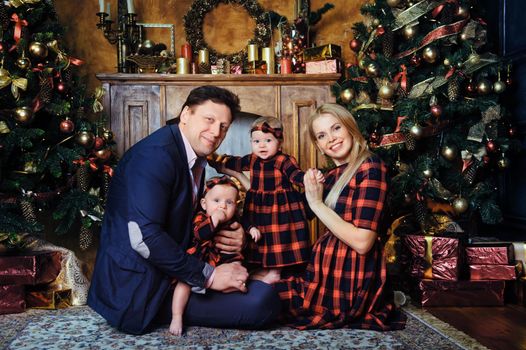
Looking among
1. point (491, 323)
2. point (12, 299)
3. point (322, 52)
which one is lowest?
point (491, 323)

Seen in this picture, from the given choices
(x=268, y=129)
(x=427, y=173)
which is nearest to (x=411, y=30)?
(x=427, y=173)

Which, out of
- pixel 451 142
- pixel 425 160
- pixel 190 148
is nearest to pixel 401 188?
pixel 425 160

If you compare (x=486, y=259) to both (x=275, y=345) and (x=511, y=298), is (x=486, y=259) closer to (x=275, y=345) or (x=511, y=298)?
(x=511, y=298)

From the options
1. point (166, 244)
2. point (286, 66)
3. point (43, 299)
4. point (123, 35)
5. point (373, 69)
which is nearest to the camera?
point (166, 244)

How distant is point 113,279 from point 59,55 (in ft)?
5.61

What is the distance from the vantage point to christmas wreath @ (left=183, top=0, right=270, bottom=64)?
4535 millimetres

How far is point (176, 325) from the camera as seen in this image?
2.38 m

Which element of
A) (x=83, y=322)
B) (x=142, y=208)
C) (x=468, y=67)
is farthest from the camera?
(x=468, y=67)

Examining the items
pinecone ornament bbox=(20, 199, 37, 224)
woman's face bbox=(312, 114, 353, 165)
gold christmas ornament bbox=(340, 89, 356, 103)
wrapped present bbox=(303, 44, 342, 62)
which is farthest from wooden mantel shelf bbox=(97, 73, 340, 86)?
woman's face bbox=(312, 114, 353, 165)

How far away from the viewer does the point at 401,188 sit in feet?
11.3

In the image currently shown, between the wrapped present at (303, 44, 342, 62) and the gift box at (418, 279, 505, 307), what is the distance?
2.02m

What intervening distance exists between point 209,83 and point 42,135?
1407mm

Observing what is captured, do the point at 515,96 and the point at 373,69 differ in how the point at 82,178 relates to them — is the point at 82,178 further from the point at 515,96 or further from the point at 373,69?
the point at 515,96

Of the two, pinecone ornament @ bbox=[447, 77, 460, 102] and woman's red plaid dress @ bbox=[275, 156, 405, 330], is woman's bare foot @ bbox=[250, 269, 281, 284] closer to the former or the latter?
woman's red plaid dress @ bbox=[275, 156, 405, 330]
